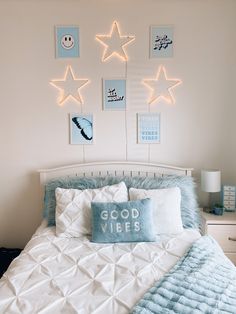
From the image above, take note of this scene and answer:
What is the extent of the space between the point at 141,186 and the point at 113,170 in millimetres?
379

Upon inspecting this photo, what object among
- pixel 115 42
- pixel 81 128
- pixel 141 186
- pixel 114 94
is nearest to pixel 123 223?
Result: pixel 141 186

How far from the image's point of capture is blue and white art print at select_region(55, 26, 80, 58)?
266 centimetres

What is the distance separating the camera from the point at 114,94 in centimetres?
273

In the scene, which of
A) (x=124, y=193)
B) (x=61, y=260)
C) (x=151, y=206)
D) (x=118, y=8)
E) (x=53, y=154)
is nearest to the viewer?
→ (x=61, y=260)

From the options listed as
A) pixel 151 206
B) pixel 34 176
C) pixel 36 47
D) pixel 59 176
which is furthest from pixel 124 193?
pixel 36 47

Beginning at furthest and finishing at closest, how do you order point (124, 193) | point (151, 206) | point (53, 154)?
point (53, 154) → point (124, 193) → point (151, 206)

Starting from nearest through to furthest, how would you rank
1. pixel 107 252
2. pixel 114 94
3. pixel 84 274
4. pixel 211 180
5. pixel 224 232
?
pixel 84 274 → pixel 107 252 → pixel 224 232 → pixel 211 180 → pixel 114 94

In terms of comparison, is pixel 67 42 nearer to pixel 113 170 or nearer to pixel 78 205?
pixel 113 170

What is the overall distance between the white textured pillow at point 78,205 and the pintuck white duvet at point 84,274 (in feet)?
0.27

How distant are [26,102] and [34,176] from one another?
70 cm

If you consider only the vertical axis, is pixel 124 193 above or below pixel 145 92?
below

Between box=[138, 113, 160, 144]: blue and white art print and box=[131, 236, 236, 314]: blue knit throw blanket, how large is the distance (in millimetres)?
1225

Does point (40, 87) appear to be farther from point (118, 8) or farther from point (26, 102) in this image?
point (118, 8)

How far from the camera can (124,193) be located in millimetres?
2391
